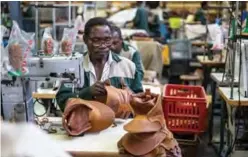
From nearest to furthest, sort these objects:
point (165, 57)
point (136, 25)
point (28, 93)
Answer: point (28, 93) → point (165, 57) → point (136, 25)

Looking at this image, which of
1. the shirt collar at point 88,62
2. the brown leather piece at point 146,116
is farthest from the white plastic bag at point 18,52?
the shirt collar at point 88,62

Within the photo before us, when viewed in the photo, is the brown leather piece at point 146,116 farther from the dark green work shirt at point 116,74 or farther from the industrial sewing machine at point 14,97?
the dark green work shirt at point 116,74

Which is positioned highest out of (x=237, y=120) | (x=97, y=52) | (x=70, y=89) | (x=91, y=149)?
(x=97, y=52)

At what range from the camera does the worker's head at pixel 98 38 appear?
292 centimetres

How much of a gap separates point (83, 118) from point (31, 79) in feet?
1.14

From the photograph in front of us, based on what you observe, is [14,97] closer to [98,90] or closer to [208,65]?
[98,90]

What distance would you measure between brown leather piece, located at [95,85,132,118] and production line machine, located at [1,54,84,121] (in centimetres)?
18

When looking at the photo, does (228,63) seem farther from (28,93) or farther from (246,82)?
(28,93)

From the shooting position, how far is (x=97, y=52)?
2.94 m

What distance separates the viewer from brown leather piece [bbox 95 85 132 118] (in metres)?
2.52

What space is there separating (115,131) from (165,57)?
559 centimetres

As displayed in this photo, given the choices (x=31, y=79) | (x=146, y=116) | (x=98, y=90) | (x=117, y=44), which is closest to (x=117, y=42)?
(x=117, y=44)

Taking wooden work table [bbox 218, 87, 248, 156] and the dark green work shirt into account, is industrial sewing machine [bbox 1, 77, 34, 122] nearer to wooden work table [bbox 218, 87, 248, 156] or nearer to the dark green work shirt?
the dark green work shirt

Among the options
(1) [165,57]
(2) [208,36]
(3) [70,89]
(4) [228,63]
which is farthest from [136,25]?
(3) [70,89]
